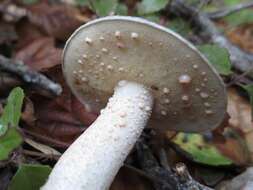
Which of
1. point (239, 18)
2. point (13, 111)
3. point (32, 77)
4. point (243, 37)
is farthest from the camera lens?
point (243, 37)

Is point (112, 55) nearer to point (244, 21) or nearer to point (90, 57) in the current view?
point (90, 57)

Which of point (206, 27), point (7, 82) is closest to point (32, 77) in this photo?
point (7, 82)

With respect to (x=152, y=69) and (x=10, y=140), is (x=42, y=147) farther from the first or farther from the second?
(x=152, y=69)

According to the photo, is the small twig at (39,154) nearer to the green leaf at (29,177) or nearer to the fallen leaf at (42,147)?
the fallen leaf at (42,147)

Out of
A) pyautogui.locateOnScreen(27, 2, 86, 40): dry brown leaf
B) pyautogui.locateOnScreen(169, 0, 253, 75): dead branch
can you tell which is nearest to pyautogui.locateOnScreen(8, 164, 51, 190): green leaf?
pyautogui.locateOnScreen(27, 2, 86, 40): dry brown leaf

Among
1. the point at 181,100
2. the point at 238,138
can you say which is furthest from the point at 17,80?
the point at 238,138

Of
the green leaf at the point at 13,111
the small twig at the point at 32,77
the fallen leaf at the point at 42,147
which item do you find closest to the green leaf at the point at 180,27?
Result: the small twig at the point at 32,77
